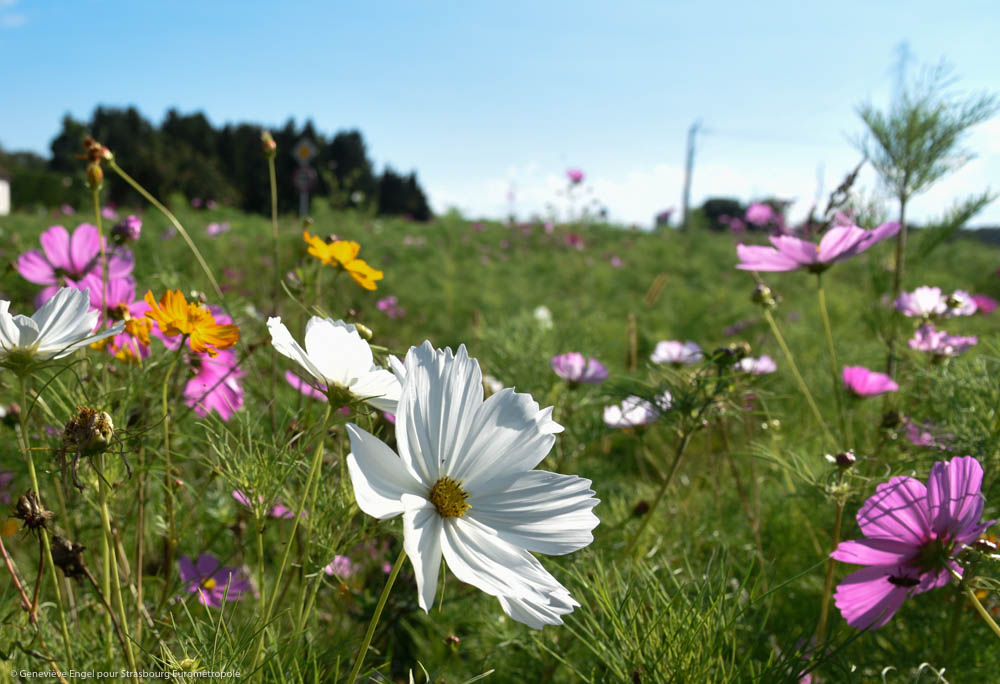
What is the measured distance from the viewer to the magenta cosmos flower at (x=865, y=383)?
35.6 inches

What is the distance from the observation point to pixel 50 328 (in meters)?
0.40

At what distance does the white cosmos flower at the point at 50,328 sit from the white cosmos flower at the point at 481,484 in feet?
0.58

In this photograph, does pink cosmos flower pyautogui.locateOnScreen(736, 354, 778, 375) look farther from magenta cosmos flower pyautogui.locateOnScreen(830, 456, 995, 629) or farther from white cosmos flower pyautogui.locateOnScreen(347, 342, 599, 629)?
white cosmos flower pyautogui.locateOnScreen(347, 342, 599, 629)

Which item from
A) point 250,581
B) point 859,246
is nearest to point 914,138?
point 859,246

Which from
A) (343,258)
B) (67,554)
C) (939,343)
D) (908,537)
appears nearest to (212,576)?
(67,554)

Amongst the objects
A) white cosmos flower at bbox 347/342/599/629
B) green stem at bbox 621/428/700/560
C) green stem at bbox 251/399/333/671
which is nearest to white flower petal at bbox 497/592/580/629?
white cosmos flower at bbox 347/342/599/629

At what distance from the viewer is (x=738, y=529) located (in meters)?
1.01

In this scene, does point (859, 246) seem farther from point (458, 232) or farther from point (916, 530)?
point (458, 232)

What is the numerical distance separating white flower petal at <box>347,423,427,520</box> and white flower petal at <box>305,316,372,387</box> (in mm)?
71

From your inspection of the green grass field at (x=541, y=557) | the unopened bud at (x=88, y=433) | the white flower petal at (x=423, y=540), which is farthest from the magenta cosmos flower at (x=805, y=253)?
the unopened bud at (x=88, y=433)

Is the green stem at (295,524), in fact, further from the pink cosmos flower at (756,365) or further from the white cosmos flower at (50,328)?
the pink cosmos flower at (756,365)

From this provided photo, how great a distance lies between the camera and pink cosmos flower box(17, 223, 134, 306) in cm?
79

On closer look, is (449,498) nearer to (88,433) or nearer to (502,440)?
(502,440)

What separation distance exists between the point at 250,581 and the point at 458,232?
21.1 ft
